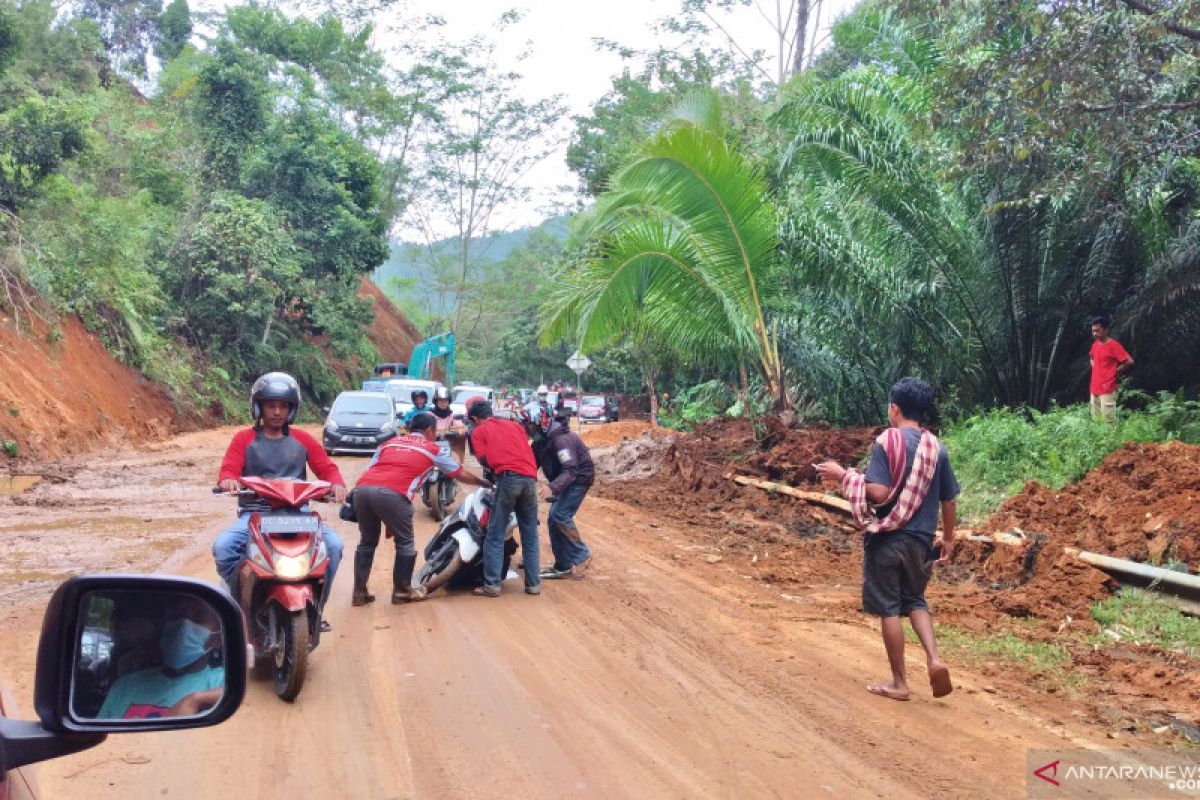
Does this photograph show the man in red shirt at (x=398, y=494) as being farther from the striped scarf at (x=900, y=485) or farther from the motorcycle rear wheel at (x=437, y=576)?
the striped scarf at (x=900, y=485)

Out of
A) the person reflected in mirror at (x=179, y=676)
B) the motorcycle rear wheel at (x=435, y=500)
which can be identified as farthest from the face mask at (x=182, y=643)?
the motorcycle rear wheel at (x=435, y=500)

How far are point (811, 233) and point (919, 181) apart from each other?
1654 mm

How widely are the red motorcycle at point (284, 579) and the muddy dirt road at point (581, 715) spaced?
0.27 m

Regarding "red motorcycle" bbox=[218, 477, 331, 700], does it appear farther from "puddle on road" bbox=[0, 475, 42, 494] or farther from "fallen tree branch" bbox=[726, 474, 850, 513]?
"puddle on road" bbox=[0, 475, 42, 494]

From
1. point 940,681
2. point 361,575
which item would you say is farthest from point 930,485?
point 361,575

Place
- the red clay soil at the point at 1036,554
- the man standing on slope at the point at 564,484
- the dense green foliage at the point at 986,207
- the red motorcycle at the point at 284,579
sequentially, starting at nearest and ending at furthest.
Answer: the red motorcycle at the point at 284,579
the red clay soil at the point at 1036,554
the man standing on slope at the point at 564,484
the dense green foliage at the point at 986,207

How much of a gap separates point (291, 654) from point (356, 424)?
55.0 feet

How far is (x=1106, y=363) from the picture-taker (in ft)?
40.0

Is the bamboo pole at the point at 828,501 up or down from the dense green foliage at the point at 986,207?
down

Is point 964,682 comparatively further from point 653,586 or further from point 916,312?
point 916,312

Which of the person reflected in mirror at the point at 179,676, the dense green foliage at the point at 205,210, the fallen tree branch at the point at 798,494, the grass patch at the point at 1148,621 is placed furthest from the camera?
the dense green foliage at the point at 205,210

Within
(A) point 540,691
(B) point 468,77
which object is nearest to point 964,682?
(A) point 540,691

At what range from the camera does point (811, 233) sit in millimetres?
14953

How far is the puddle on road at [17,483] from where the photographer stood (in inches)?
599
